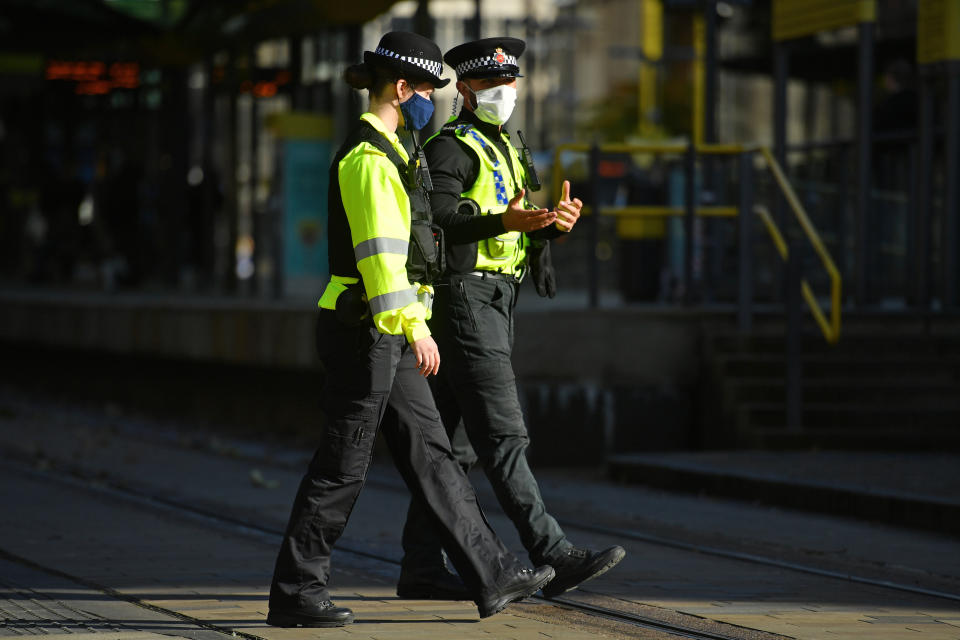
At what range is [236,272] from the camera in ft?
58.5

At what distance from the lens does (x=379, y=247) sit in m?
5.25

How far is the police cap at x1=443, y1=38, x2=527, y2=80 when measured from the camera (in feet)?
19.9

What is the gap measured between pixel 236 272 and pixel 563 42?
121 ft

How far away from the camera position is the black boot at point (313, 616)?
5.51 m

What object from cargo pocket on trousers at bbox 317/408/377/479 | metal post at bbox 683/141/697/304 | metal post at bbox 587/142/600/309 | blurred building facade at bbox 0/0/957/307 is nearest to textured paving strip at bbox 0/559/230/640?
cargo pocket on trousers at bbox 317/408/377/479

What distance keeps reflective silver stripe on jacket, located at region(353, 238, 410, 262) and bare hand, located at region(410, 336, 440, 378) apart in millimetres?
274

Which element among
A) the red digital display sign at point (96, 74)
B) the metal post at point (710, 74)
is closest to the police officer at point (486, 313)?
the metal post at point (710, 74)

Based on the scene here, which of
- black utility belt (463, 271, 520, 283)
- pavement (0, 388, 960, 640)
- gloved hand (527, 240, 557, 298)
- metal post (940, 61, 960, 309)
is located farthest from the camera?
metal post (940, 61, 960, 309)

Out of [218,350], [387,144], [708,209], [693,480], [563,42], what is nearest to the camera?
[387,144]

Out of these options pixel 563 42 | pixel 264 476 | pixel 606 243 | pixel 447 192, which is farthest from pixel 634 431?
pixel 563 42

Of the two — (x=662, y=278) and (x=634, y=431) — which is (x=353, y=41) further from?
(x=634, y=431)

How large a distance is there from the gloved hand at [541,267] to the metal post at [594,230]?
15.7ft

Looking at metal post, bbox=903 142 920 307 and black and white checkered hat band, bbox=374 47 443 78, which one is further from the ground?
black and white checkered hat band, bbox=374 47 443 78

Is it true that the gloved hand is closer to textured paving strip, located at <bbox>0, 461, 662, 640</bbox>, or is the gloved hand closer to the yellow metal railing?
textured paving strip, located at <bbox>0, 461, 662, 640</bbox>
